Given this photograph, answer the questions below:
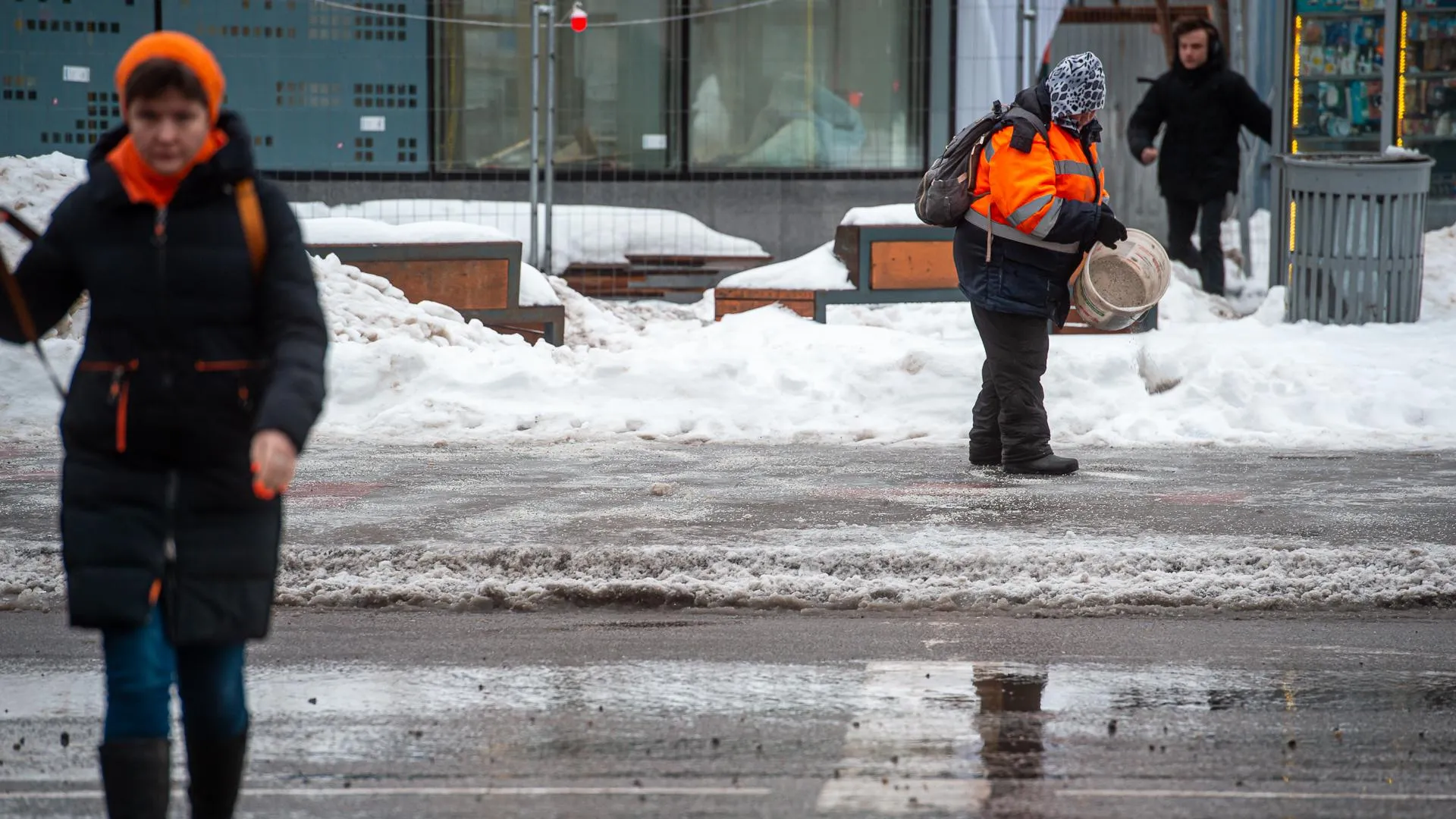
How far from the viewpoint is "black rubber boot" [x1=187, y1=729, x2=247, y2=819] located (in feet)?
11.6

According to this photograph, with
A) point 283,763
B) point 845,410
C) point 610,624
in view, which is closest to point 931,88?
point 845,410

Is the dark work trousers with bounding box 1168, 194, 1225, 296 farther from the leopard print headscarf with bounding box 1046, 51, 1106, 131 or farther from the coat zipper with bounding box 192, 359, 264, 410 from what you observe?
the coat zipper with bounding box 192, 359, 264, 410

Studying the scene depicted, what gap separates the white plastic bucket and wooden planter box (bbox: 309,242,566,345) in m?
4.75

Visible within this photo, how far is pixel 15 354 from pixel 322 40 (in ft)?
21.4

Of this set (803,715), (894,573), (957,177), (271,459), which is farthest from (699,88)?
(271,459)

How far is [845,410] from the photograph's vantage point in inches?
406

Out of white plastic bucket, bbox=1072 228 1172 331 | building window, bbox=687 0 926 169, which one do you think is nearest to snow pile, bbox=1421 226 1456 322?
building window, bbox=687 0 926 169

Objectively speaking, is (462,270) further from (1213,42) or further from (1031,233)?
(1213,42)

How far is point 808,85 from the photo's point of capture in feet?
56.5

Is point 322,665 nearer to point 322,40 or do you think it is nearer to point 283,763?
point 283,763

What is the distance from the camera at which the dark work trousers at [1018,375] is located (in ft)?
27.3

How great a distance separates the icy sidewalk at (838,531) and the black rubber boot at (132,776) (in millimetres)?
2673

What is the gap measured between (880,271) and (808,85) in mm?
4514

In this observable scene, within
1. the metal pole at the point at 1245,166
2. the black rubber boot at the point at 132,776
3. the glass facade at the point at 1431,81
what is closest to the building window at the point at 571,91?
the metal pole at the point at 1245,166
